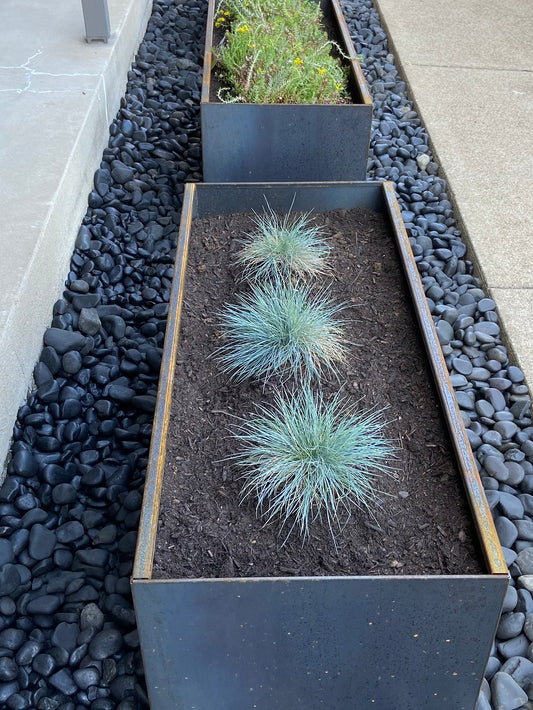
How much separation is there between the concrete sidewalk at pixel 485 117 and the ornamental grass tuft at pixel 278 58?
2.12ft

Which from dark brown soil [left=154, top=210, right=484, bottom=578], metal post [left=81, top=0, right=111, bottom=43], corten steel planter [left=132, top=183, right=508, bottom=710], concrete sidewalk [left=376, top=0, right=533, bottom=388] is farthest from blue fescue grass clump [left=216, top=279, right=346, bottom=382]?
metal post [left=81, top=0, right=111, bottom=43]

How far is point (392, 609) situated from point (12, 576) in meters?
0.97

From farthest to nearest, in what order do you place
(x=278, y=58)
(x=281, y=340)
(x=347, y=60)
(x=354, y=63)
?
1. (x=347, y=60)
2. (x=354, y=63)
3. (x=278, y=58)
4. (x=281, y=340)

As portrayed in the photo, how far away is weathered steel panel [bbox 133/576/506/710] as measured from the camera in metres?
1.38

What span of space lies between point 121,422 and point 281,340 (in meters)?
0.59

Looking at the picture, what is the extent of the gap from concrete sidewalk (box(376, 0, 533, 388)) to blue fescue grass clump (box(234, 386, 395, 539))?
92 cm

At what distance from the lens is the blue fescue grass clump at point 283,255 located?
237 centimetres

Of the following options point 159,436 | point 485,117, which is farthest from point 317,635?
point 485,117

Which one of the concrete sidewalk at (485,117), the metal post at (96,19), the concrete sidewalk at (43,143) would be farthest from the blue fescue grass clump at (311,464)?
the metal post at (96,19)

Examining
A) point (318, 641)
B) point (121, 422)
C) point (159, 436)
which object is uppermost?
point (159, 436)

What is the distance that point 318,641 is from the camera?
1450 mm

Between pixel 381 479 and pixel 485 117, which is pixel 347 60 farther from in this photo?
pixel 381 479

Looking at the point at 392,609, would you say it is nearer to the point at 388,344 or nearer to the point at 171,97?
the point at 388,344

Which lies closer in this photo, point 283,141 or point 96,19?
point 283,141
